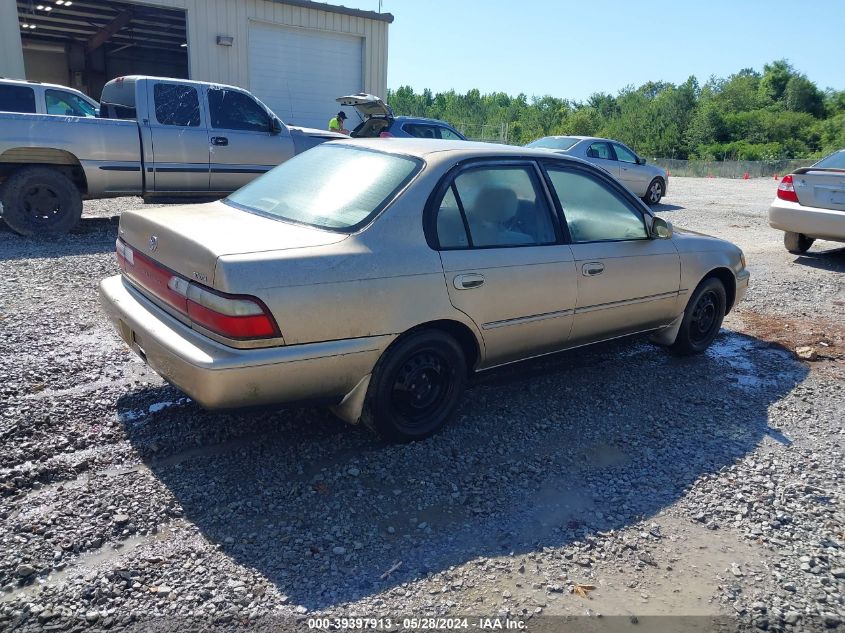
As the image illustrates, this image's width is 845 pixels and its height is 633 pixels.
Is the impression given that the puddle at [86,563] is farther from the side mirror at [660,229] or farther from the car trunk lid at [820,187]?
the car trunk lid at [820,187]

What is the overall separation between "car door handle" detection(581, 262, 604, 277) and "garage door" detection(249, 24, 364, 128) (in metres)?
14.1

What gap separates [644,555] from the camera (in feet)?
9.72

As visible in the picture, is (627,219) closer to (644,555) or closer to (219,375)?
(644,555)

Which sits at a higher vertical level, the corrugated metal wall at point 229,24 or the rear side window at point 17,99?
the corrugated metal wall at point 229,24

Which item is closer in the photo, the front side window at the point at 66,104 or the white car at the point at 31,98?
the white car at the point at 31,98

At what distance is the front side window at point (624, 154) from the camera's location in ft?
48.9

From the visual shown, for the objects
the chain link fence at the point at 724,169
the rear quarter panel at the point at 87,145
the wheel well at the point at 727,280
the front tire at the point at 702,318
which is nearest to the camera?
the front tire at the point at 702,318

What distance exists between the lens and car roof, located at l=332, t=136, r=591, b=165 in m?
3.90

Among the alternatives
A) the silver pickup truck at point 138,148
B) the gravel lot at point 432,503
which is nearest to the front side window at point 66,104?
the silver pickup truck at point 138,148

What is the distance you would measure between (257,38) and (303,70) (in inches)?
53.9

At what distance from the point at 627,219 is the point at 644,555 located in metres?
2.51

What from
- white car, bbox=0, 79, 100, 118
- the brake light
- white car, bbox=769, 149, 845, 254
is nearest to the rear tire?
white car, bbox=769, 149, 845, 254

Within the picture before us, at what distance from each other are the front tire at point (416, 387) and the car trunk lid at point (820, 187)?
745cm

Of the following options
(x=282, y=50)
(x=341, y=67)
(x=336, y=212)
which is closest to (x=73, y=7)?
(x=282, y=50)
